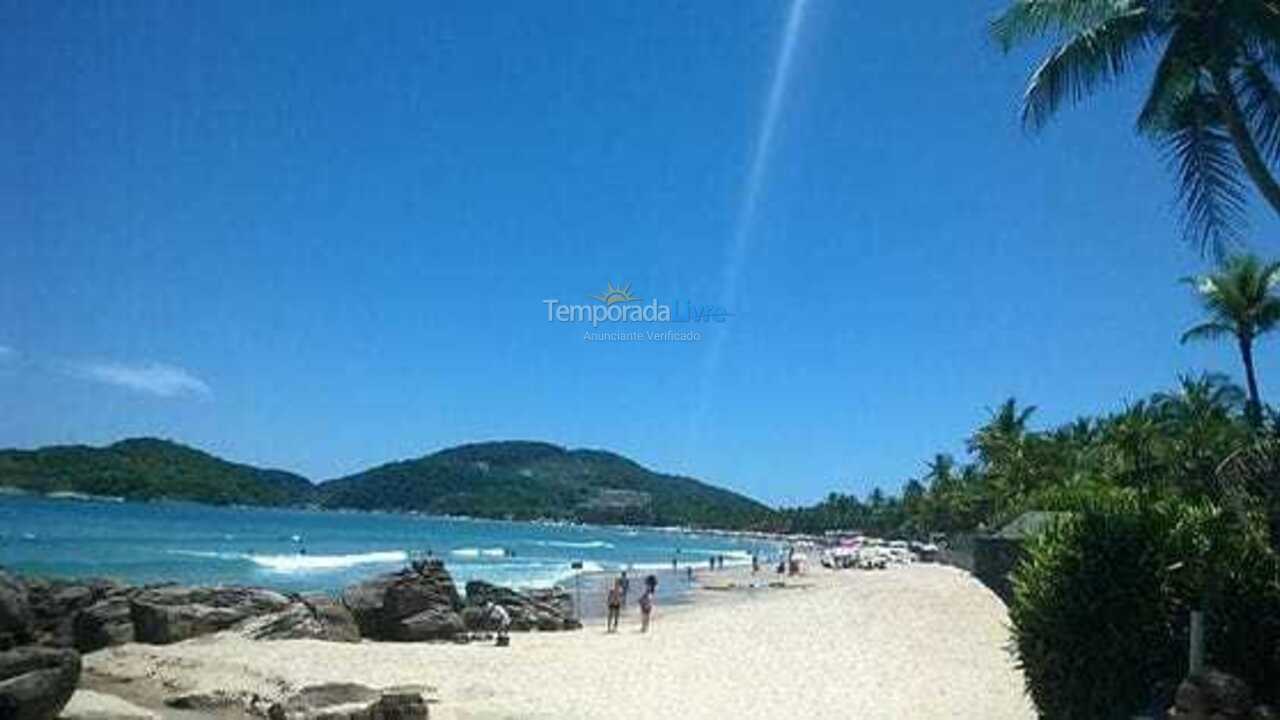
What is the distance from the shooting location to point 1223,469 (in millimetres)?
11367

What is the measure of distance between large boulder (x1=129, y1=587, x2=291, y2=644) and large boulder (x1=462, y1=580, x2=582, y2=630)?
5.07m

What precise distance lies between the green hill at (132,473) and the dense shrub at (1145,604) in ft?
513

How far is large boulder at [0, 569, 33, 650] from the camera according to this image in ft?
60.8

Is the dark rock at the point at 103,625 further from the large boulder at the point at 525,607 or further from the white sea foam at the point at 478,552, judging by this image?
the white sea foam at the point at 478,552

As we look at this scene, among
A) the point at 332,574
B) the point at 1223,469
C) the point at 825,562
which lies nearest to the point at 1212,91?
the point at 1223,469

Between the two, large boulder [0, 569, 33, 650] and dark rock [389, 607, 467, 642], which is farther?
dark rock [389, 607, 467, 642]

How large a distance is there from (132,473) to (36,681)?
157 meters

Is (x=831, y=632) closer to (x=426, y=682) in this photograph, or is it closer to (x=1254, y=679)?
(x=426, y=682)

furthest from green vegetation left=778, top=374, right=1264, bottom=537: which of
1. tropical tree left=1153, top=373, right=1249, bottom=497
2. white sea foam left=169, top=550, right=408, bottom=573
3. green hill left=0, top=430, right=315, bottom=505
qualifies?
green hill left=0, top=430, right=315, bottom=505

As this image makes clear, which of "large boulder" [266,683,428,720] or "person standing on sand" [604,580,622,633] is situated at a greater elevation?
"person standing on sand" [604,580,622,633]

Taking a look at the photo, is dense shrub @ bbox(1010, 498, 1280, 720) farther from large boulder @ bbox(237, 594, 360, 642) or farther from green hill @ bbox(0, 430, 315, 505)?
green hill @ bbox(0, 430, 315, 505)

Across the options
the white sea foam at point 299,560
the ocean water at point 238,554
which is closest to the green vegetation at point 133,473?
the ocean water at point 238,554

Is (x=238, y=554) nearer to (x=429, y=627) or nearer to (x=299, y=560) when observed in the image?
(x=299, y=560)

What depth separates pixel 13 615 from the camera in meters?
18.8
